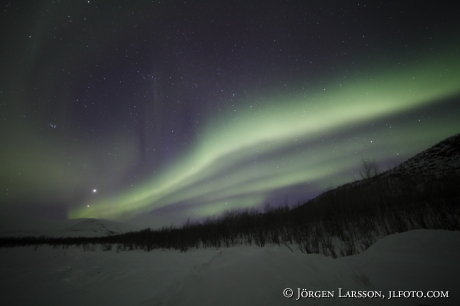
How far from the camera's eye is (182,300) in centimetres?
270

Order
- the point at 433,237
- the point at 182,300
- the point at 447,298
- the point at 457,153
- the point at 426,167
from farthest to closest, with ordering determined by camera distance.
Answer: the point at 426,167 → the point at 457,153 → the point at 433,237 → the point at 182,300 → the point at 447,298

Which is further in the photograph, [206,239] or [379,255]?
[206,239]

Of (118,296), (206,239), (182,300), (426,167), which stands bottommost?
(206,239)

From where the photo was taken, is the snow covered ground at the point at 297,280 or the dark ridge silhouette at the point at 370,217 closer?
the snow covered ground at the point at 297,280

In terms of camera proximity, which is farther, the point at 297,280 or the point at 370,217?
the point at 370,217

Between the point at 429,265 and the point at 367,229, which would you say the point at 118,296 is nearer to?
the point at 429,265

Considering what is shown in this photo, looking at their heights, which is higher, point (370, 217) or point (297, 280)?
point (297, 280)

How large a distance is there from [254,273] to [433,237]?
4.81 m

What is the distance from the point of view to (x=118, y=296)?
4.46 m

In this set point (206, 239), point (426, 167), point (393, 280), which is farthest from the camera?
point (426, 167)

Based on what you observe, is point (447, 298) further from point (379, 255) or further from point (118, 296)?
point (118, 296)

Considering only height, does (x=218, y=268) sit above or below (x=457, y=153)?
below

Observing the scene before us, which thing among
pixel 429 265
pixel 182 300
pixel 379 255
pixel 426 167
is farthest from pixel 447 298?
pixel 426 167

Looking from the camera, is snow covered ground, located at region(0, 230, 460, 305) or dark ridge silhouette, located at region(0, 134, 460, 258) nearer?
snow covered ground, located at region(0, 230, 460, 305)
